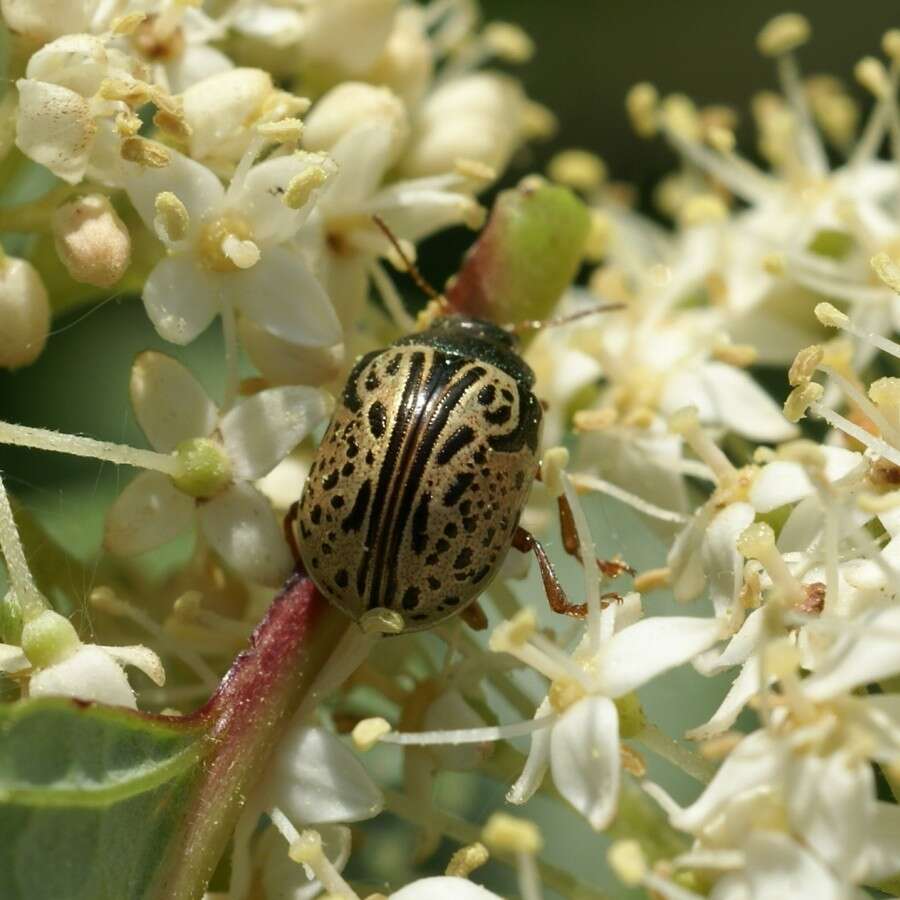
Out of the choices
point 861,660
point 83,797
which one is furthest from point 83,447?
point 861,660

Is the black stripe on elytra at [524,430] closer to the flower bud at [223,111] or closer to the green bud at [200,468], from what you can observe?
the green bud at [200,468]

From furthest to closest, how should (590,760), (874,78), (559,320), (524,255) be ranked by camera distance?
1. (874,78)
2. (559,320)
3. (524,255)
4. (590,760)

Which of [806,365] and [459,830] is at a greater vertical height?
[806,365]

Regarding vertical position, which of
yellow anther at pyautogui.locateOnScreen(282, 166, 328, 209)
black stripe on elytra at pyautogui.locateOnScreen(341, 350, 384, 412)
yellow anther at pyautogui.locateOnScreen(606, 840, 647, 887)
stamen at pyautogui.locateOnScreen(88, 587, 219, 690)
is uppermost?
yellow anther at pyautogui.locateOnScreen(282, 166, 328, 209)

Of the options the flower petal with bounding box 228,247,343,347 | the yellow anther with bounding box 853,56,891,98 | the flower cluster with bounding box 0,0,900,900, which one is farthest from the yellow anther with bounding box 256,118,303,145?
the yellow anther with bounding box 853,56,891,98

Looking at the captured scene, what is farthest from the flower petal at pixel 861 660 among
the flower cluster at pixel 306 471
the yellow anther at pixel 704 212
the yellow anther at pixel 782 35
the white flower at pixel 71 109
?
the yellow anther at pixel 782 35

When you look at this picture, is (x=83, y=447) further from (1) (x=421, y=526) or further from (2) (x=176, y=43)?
(2) (x=176, y=43)

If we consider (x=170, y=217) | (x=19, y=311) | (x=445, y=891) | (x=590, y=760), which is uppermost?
(x=170, y=217)

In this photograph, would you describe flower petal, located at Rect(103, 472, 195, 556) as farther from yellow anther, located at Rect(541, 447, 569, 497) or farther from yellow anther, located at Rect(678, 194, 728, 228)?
yellow anther, located at Rect(678, 194, 728, 228)
